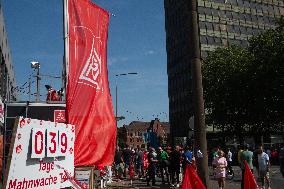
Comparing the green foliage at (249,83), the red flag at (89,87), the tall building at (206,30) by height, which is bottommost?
the red flag at (89,87)

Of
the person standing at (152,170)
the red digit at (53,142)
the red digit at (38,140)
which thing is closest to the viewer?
the red digit at (38,140)

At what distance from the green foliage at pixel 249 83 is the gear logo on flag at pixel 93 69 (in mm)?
32276

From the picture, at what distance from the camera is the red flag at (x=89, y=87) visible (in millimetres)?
6625

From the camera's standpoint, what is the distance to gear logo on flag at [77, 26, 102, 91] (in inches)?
269

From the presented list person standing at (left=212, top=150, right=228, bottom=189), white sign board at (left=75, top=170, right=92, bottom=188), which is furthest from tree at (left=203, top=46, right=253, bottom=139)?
white sign board at (left=75, top=170, right=92, bottom=188)

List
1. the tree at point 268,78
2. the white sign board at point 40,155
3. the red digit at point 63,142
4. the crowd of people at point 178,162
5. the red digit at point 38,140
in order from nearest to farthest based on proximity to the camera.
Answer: the white sign board at point 40,155, the red digit at point 38,140, the red digit at point 63,142, the crowd of people at point 178,162, the tree at point 268,78

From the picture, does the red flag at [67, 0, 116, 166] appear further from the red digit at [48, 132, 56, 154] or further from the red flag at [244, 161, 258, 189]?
the red flag at [244, 161, 258, 189]

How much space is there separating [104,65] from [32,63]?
10.4 meters

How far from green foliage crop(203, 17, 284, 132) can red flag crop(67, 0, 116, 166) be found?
32.0 m

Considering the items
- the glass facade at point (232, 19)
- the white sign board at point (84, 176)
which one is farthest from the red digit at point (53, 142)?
the glass facade at point (232, 19)

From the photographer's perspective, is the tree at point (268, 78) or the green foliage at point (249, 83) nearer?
the tree at point (268, 78)

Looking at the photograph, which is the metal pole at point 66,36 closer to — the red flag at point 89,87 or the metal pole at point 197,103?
the red flag at point 89,87

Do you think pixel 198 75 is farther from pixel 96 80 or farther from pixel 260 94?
pixel 260 94

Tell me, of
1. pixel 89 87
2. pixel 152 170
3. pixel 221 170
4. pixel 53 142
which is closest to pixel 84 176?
pixel 89 87
